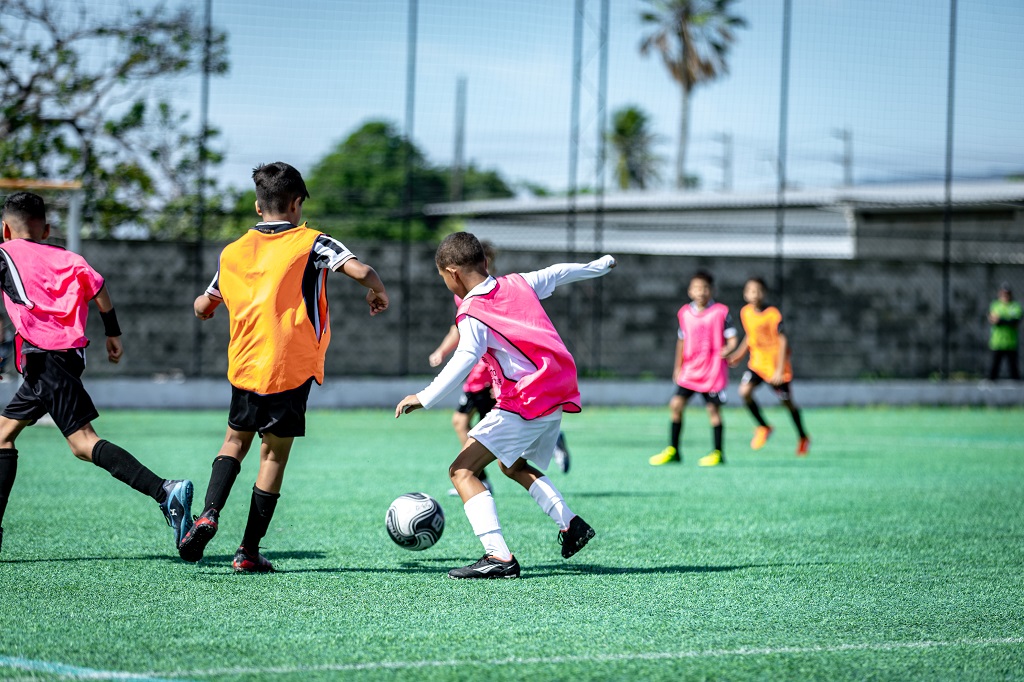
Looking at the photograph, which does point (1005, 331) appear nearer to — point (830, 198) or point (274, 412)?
point (830, 198)

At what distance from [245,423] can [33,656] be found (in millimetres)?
1732

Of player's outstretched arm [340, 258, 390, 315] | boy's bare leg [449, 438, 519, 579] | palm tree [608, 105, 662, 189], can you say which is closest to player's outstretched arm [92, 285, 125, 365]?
player's outstretched arm [340, 258, 390, 315]

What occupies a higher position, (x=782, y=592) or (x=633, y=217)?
(x=633, y=217)

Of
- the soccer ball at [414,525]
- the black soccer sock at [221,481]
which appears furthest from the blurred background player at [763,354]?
the black soccer sock at [221,481]

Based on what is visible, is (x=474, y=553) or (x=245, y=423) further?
(x=474, y=553)

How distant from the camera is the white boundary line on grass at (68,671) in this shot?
3592mm

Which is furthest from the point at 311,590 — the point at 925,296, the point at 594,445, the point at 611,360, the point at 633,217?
the point at 633,217

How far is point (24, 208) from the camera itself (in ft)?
19.5

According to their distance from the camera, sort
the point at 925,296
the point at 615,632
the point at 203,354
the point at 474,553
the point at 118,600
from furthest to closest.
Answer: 1. the point at 925,296
2. the point at 203,354
3. the point at 474,553
4. the point at 118,600
5. the point at 615,632

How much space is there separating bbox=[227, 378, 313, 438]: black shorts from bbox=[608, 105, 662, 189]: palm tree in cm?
1602

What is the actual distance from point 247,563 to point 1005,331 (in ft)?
63.4

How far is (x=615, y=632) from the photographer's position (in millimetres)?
4332

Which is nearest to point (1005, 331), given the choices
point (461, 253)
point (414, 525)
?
point (461, 253)

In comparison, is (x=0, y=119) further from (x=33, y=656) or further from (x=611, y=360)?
(x=33, y=656)
